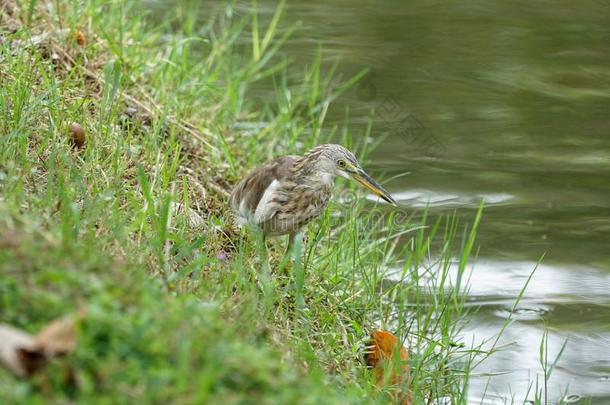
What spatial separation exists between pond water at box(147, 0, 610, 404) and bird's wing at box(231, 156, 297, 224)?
1499 millimetres

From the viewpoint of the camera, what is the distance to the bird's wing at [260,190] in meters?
6.00

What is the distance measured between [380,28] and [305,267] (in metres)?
6.00

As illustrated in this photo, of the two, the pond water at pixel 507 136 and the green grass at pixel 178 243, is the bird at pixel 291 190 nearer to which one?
the green grass at pixel 178 243

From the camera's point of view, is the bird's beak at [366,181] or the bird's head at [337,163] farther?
the bird's beak at [366,181]

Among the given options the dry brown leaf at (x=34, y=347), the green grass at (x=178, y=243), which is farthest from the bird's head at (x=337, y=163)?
the dry brown leaf at (x=34, y=347)

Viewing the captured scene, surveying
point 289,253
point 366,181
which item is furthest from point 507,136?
point 289,253

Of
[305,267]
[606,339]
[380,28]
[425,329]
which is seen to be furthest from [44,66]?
[380,28]

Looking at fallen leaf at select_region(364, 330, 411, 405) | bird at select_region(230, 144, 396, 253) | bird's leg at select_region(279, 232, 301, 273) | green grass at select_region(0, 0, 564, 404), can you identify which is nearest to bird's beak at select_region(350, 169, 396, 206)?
bird at select_region(230, 144, 396, 253)

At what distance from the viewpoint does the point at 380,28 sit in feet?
37.6

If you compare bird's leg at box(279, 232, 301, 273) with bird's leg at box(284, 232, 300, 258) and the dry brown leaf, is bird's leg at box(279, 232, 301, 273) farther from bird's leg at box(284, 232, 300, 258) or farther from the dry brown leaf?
the dry brown leaf

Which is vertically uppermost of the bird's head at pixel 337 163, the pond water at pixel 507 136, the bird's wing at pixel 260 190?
the bird's head at pixel 337 163

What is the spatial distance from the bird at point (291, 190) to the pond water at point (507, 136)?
1264 mm

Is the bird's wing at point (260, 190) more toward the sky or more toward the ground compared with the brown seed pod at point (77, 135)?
more toward the ground

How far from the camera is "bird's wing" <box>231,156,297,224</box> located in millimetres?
6000
